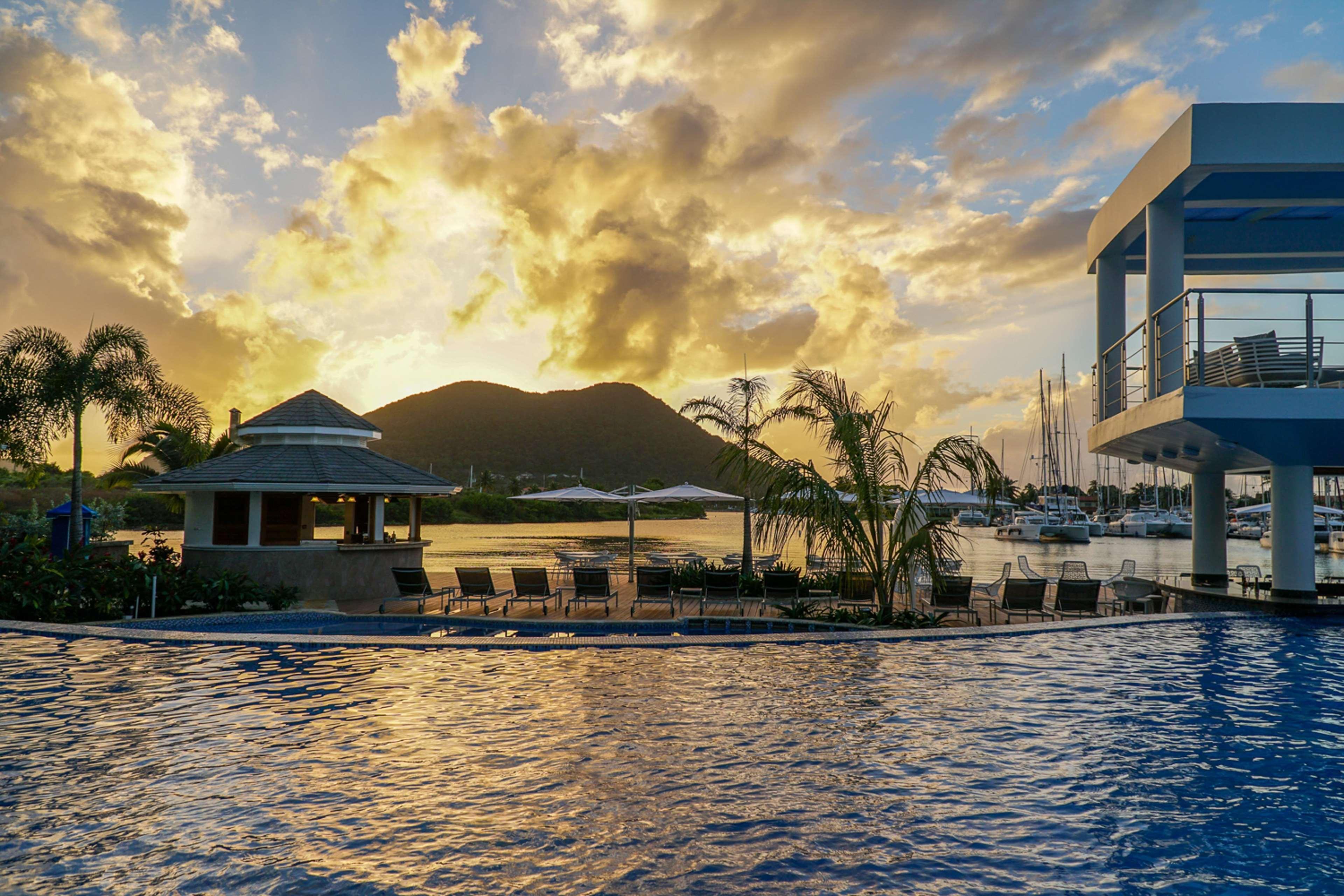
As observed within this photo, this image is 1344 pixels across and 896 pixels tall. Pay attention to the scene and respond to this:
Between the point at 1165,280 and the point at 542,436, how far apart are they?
354ft

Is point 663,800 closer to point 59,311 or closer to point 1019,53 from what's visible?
point 1019,53

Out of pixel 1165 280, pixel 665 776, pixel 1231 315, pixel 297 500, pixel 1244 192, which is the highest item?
pixel 1244 192

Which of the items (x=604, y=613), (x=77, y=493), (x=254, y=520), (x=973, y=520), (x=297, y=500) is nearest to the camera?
(x=604, y=613)

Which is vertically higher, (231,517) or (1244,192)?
(1244,192)

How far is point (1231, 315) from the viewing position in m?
10.4

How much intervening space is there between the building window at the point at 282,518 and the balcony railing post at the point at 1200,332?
16.9 metres

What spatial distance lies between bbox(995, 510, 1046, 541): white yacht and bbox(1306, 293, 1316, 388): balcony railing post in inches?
2413

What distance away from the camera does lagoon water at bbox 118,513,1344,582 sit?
32.0 m

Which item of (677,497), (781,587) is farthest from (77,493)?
(781,587)

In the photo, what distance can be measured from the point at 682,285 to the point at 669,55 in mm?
20051

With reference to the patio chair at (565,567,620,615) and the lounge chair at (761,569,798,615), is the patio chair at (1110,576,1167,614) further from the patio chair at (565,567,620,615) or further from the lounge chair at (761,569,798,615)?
the patio chair at (565,567,620,615)

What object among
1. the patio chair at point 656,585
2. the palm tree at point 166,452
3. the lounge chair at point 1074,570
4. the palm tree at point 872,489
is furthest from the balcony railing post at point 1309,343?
the palm tree at point 166,452

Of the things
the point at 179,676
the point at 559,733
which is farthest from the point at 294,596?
the point at 559,733

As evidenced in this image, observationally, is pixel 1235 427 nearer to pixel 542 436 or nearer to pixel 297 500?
pixel 297 500
